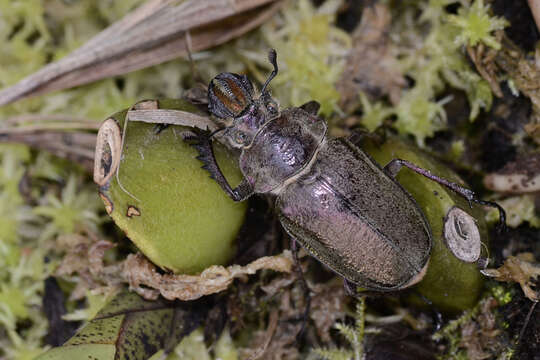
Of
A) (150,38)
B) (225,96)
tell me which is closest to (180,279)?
(225,96)

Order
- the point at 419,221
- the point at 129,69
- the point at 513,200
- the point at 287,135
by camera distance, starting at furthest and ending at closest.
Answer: the point at 129,69 → the point at 513,200 → the point at 287,135 → the point at 419,221

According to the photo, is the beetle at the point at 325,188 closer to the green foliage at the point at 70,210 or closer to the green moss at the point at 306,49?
the green moss at the point at 306,49

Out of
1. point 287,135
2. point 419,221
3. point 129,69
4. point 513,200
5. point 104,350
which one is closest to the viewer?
point 104,350

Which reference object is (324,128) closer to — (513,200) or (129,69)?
(513,200)

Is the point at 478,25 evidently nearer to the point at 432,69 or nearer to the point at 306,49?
the point at 432,69

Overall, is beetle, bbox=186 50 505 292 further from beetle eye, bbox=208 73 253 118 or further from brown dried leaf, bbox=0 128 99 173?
brown dried leaf, bbox=0 128 99 173

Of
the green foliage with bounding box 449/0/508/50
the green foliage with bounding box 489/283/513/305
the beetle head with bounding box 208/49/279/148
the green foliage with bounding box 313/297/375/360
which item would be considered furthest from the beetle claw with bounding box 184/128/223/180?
the green foliage with bounding box 449/0/508/50

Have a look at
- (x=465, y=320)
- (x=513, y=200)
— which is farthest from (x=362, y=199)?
(x=513, y=200)
